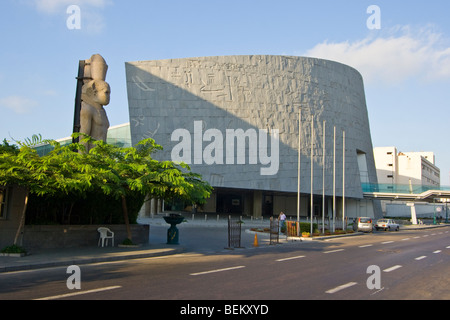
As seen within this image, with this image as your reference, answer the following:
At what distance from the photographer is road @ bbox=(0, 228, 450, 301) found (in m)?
8.17

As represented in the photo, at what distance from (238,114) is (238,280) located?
4057 cm

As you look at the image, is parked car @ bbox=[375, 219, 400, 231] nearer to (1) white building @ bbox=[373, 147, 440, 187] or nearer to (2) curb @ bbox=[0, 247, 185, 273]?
(2) curb @ bbox=[0, 247, 185, 273]

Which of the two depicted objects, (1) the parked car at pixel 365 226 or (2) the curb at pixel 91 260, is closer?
(2) the curb at pixel 91 260

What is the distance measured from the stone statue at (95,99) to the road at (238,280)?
8.92m

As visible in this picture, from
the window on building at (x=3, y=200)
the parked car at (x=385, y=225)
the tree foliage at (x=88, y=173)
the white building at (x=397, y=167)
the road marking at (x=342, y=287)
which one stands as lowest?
the parked car at (x=385, y=225)

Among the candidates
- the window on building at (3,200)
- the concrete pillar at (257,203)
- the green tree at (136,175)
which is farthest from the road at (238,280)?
the concrete pillar at (257,203)

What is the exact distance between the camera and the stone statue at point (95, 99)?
20.5 meters

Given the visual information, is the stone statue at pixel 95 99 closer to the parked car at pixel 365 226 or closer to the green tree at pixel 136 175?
the green tree at pixel 136 175

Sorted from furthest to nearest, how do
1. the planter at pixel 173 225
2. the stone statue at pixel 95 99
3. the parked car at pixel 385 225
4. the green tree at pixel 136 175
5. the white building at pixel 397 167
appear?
the white building at pixel 397 167, the parked car at pixel 385 225, the stone statue at pixel 95 99, the planter at pixel 173 225, the green tree at pixel 136 175

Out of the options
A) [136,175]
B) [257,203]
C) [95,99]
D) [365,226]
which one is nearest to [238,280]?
[136,175]
